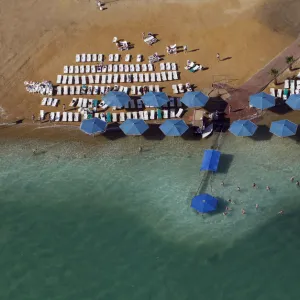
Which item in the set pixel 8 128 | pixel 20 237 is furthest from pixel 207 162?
pixel 8 128

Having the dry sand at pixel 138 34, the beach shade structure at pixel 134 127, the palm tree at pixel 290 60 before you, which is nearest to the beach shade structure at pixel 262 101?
the dry sand at pixel 138 34

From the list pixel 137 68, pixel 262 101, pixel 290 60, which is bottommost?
pixel 262 101

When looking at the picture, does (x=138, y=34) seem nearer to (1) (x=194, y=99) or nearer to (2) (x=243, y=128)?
(1) (x=194, y=99)

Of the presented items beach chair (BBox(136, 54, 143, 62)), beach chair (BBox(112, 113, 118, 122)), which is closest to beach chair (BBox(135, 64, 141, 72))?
beach chair (BBox(136, 54, 143, 62))

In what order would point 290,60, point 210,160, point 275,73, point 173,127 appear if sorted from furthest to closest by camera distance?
point 290,60, point 275,73, point 173,127, point 210,160

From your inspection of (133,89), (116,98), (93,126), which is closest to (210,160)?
(116,98)

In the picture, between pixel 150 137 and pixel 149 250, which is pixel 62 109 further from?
pixel 149 250

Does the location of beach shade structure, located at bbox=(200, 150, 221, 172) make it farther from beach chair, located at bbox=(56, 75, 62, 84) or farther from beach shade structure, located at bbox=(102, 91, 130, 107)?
beach chair, located at bbox=(56, 75, 62, 84)

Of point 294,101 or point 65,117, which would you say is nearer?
point 294,101
